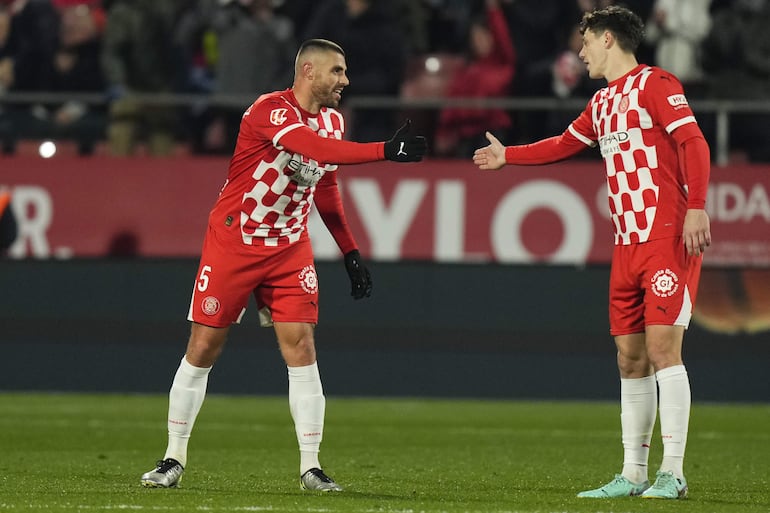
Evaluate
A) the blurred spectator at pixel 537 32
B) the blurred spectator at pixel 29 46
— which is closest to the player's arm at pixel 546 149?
the blurred spectator at pixel 537 32

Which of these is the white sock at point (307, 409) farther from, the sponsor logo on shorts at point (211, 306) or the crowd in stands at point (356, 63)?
the crowd in stands at point (356, 63)

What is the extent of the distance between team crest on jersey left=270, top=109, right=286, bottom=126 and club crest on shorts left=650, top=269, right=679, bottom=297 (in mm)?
1957

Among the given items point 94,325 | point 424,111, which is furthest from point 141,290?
point 424,111

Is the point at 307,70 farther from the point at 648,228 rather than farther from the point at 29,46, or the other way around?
the point at 29,46

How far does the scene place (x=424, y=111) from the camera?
15.2 m

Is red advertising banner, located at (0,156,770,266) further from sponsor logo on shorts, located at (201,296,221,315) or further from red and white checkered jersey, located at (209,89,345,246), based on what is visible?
sponsor logo on shorts, located at (201,296,221,315)

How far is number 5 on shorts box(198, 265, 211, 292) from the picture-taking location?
779cm

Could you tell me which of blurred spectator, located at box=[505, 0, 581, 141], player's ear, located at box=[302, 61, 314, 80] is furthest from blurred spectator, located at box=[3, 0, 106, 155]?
player's ear, located at box=[302, 61, 314, 80]

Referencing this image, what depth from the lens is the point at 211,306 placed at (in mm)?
7746

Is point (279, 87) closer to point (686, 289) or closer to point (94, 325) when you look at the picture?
point (94, 325)

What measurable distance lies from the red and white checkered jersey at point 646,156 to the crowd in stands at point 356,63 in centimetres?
725

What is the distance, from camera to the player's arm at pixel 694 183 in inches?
282

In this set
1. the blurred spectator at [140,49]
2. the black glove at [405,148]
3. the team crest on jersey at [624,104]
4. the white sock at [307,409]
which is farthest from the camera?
the blurred spectator at [140,49]

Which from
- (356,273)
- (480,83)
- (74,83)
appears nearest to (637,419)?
(356,273)
